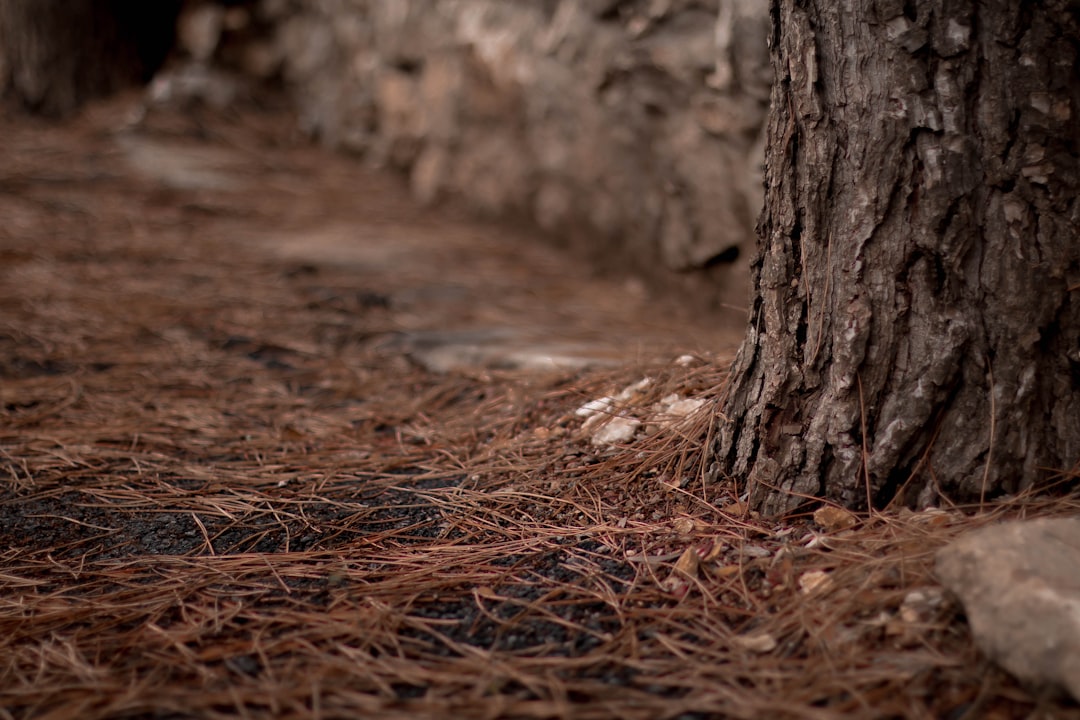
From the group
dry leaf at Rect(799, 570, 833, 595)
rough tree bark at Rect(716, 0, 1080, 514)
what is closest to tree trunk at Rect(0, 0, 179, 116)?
rough tree bark at Rect(716, 0, 1080, 514)

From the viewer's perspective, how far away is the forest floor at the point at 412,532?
46.3 inches

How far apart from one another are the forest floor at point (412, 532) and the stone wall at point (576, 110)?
0.43 metres

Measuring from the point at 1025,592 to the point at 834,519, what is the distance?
1.18 ft

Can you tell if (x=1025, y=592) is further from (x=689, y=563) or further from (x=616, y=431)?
(x=616, y=431)

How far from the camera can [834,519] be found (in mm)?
1447

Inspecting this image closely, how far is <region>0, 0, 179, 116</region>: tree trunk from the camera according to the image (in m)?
4.99

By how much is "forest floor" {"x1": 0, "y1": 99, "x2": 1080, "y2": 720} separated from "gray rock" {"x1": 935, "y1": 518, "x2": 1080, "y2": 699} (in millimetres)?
40

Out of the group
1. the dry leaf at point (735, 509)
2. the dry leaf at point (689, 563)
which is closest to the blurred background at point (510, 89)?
the dry leaf at point (735, 509)

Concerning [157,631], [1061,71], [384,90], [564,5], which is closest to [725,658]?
[157,631]

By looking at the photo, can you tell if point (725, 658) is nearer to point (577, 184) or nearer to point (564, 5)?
point (577, 184)

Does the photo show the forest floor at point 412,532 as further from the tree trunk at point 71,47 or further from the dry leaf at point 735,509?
the tree trunk at point 71,47

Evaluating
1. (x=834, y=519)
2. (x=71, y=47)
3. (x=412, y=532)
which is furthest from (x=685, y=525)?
(x=71, y=47)

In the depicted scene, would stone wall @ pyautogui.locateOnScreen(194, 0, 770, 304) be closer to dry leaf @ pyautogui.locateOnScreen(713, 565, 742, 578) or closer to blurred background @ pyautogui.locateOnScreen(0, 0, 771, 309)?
blurred background @ pyautogui.locateOnScreen(0, 0, 771, 309)

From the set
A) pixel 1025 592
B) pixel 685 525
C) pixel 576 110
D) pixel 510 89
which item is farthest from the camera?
pixel 510 89
